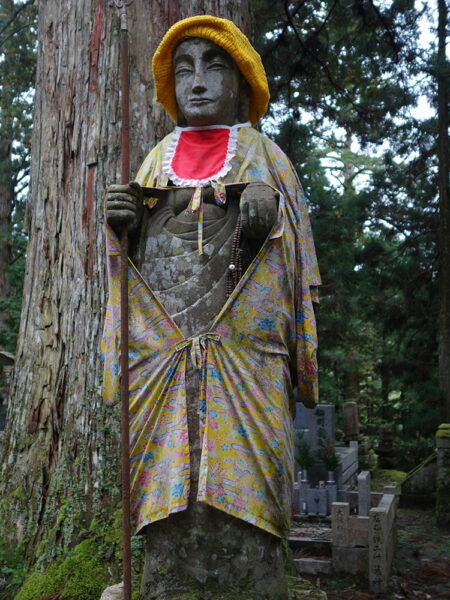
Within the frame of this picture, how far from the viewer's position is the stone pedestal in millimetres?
9117

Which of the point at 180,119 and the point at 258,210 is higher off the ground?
the point at 180,119

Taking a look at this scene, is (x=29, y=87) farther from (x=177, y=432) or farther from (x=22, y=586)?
(x=177, y=432)

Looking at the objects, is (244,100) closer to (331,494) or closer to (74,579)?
(74,579)

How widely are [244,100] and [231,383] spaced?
155cm

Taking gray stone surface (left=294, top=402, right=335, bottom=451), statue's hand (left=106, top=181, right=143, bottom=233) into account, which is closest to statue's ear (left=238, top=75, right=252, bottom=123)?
statue's hand (left=106, top=181, right=143, bottom=233)

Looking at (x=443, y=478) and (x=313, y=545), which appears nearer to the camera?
(x=313, y=545)

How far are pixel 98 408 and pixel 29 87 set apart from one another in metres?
12.3

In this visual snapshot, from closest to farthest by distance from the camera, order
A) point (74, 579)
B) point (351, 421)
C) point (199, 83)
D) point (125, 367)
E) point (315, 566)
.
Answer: point (125, 367)
point (199, 83)
point (74, 579)
point (315, 566)
point (351, 421)

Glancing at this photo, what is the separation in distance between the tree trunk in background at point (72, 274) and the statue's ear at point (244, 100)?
133 cm

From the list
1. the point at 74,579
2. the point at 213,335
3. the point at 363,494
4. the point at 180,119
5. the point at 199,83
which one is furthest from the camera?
the point at 363,494

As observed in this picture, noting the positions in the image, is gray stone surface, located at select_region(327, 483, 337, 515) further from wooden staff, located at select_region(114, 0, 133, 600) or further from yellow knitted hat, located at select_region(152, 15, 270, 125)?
wooden staff, located at select_region(114, 0, 133, 600)

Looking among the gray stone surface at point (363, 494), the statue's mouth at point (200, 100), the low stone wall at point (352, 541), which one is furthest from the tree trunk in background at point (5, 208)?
the statue's mouth at point (200, 100)

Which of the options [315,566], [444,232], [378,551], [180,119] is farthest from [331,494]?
[180,119]

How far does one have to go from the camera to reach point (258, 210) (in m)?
2.89
